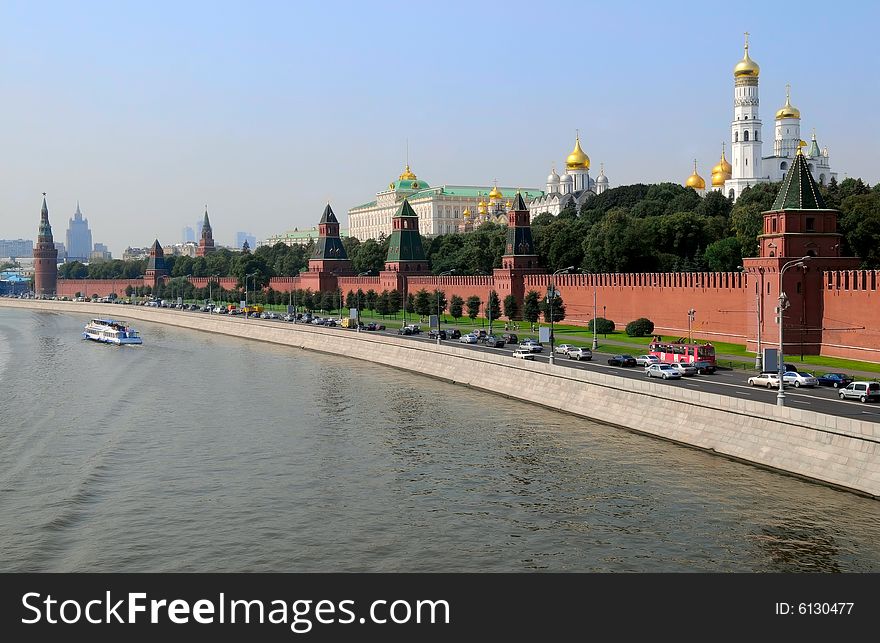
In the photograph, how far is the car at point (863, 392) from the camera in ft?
104

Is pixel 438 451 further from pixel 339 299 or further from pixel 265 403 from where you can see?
pixel 339 299

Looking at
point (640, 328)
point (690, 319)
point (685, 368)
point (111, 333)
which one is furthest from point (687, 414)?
point (111, 333)

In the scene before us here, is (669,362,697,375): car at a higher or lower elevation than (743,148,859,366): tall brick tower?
lower

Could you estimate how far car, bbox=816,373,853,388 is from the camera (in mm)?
35844

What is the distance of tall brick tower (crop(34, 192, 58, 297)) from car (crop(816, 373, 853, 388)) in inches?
6710

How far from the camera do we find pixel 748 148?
128875 mm

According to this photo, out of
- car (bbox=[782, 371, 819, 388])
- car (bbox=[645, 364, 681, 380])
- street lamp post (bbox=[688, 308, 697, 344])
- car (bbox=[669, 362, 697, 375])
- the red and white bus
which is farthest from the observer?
street lamp post (bbox=[688, 308, 697, 344])

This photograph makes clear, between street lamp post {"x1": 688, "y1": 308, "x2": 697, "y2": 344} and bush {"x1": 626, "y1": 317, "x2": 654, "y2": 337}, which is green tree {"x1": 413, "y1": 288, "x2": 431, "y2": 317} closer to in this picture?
bush {"x1": 626, "y1": 317, "x2": 654, "y2": 337}

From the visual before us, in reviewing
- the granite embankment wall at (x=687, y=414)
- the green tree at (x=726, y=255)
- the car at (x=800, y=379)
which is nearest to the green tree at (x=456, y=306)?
the green tree at (x=726, y=255)

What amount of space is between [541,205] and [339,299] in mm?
66449

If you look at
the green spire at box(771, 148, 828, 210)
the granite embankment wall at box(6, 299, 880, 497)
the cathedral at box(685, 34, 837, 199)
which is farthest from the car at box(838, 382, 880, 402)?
the cathedral at box(685, 34, 837, 199)

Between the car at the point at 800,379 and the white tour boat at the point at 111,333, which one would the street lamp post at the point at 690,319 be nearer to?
the car at the point at 800,379

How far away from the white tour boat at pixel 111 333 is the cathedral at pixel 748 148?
78.1m
